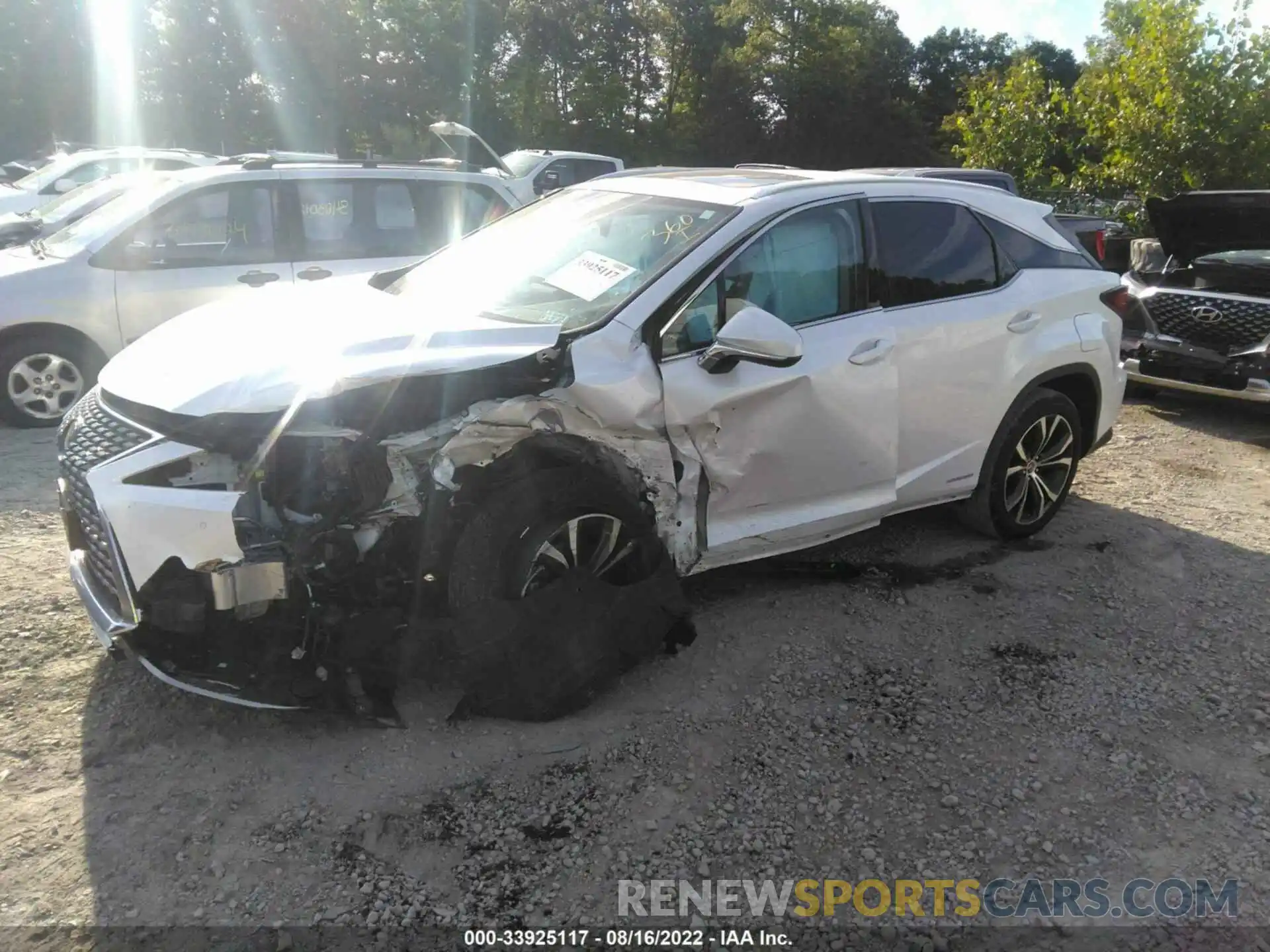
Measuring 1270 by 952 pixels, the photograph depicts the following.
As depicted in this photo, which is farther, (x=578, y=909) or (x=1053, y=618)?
(x=1053, y=618)

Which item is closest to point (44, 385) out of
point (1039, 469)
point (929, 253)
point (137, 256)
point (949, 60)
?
point (137, 256)

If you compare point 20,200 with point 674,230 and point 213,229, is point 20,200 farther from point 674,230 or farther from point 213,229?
point 674,230

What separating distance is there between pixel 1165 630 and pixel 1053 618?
0.46m

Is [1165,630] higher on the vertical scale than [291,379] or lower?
lower

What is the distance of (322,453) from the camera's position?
117 inches

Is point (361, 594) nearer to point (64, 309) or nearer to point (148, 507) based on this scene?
point (148, 507)

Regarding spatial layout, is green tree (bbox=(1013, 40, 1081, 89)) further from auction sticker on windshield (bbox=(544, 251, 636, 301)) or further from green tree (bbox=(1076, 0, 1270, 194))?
auction sticker on windshield (bbox=(544, 251, 636, 301))

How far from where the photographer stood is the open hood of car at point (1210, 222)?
718cm

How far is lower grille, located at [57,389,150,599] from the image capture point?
2989 mm

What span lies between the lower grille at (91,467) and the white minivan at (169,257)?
361 centimetres

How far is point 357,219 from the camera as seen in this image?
23.5 ft

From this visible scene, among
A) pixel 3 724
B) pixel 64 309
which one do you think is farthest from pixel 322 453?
pixel 64 309

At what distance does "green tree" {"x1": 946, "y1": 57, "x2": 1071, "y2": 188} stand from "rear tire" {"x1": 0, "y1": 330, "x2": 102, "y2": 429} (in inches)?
537

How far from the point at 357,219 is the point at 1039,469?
16.5 feet
